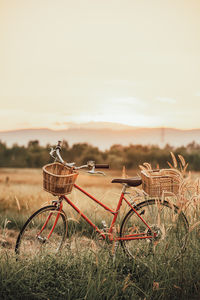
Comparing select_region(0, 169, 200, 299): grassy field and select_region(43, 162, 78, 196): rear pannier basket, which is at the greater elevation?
select_region(43, 162, 78, 196): rear pannier basket

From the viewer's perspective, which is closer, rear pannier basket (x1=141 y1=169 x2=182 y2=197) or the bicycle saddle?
rear pannier basket (x1=141 y1=169 x2=182 y2=197)

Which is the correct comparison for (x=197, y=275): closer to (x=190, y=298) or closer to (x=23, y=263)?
(x=190, y=298)

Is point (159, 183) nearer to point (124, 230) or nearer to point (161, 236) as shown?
point (161, 236)

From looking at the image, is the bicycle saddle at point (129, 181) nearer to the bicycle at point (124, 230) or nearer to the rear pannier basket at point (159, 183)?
the bicycle at point (124, 230)

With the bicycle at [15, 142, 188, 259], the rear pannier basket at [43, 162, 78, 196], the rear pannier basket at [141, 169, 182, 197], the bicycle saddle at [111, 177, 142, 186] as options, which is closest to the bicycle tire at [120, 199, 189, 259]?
the bicycle at [15, 142, 188, 259]

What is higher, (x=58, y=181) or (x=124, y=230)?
(x=58, y=181)

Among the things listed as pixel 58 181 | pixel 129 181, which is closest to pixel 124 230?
pixel 129 181

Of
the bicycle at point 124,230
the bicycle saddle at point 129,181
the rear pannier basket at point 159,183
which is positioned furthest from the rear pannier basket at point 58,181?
the rear pannier basket at point 159,183

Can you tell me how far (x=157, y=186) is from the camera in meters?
4.09

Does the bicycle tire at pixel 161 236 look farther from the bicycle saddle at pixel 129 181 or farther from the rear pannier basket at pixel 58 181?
the rear pannier basket at pixel 58 181

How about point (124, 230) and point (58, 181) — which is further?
point (124, 230)

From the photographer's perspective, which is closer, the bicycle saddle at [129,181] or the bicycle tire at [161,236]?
the bicycle tire at [161,236]

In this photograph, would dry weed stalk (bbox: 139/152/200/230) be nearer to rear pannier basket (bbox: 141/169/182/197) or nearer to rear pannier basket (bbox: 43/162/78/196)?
rear pannier basket (bbox: 141/169/182/197)

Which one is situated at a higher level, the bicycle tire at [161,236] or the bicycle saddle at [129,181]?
the bicycle saddle at [129,181]
